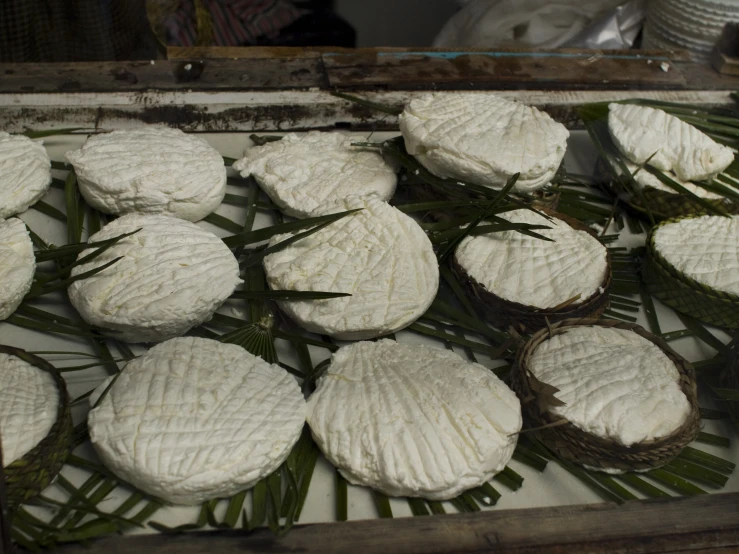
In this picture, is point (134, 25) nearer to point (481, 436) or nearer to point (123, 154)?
point (123, 154)

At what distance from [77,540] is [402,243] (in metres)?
0.70

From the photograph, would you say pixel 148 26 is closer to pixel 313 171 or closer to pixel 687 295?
pixel 313 171

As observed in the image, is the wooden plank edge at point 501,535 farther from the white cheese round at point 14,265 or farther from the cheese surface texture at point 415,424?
the white cheese round at point 14,265

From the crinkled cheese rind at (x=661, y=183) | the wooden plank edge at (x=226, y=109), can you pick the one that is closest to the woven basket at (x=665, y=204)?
the crinkled cheese rind at (x=661, y=183)

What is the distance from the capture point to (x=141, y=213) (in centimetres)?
136

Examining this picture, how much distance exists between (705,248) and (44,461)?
1167 mm

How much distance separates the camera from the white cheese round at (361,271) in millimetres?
1205

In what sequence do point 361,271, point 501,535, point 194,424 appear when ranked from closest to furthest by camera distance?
point 501,535 < point 194,424 < point 361,271

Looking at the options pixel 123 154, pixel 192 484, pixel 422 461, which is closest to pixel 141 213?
pixel 123 154

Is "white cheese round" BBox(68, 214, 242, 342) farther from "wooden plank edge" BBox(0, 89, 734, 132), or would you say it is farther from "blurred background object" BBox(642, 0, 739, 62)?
"blurred background object" BBox(642, 0, 739, 62)

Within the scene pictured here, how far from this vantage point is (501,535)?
0.86 metres

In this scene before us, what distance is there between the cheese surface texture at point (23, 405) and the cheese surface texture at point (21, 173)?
1.30ft

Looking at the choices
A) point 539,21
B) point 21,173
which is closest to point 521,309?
point 21,173

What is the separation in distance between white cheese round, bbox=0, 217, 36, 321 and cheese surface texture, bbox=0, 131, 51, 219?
0.12 metres
